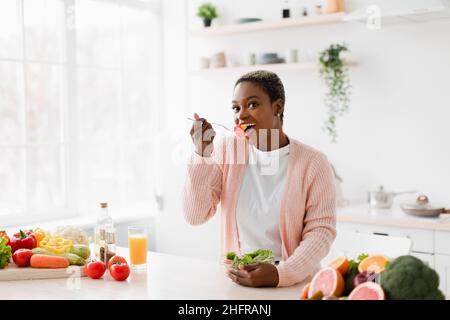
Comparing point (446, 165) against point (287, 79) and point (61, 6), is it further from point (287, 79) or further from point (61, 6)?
point (61, 6)

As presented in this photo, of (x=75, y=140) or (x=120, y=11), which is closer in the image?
(x=75, y=140)

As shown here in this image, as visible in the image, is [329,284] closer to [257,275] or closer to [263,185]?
[257,275]

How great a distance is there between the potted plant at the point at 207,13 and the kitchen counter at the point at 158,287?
2.60m

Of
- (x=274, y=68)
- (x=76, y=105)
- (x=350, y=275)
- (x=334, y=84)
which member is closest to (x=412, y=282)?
(x=350, y=275)

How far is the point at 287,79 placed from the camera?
417 centimetres

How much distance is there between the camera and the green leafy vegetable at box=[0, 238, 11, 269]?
202cm

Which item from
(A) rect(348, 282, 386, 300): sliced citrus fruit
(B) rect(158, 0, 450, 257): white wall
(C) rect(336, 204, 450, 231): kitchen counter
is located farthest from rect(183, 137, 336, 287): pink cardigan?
(B) rect(158, 0, 450, 257): white wall

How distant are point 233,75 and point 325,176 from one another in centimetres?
244

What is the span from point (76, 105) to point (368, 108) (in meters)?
1.81

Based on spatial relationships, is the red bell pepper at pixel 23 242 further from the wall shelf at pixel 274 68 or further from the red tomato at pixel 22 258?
the wall shelf at pixel 274 68

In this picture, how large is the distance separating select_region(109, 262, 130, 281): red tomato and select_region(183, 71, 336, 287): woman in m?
0.32

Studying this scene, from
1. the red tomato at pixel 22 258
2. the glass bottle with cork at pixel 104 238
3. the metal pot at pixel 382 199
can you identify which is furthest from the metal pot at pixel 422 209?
the red tomato at pixel 22 258

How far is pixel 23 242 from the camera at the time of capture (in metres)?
2.15
